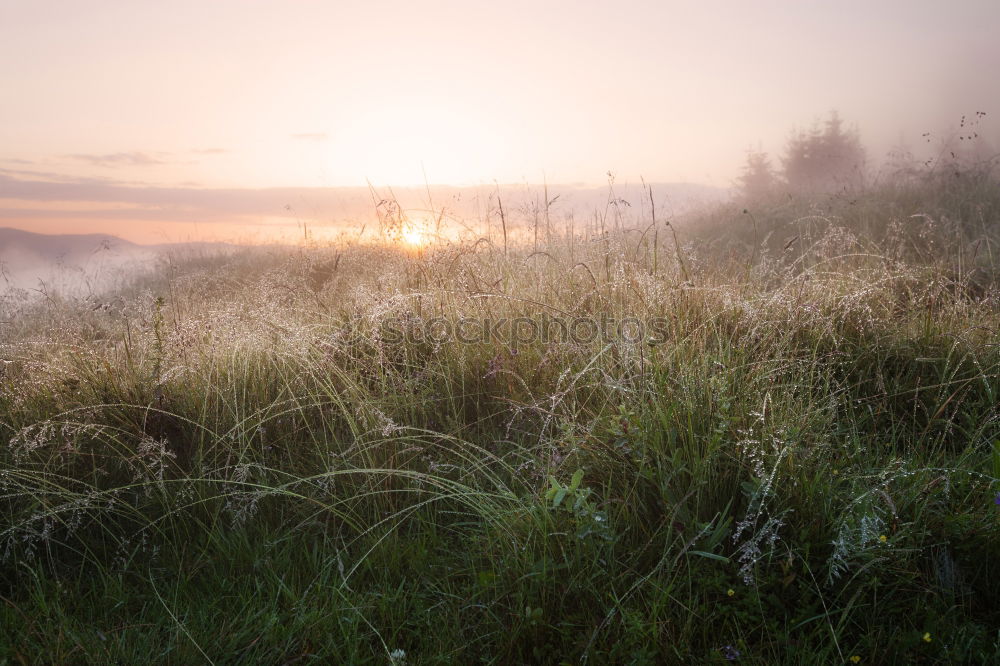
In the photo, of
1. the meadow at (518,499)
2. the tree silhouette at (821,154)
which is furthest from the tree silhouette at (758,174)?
the meadow at (518,499)

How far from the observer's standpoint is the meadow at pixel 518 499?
1.59 metres

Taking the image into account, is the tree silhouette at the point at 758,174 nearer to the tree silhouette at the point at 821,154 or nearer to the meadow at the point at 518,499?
the tree silhouette at the point at 821,154

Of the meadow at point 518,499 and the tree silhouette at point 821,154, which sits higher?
the tree silhouette at point 821,154

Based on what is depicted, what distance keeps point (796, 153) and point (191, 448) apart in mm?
21048

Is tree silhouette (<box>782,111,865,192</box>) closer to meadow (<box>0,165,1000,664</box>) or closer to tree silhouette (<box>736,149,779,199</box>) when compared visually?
tree silhouette (<box>736,149,779,199</box>)

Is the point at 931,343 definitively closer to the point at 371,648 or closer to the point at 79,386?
the point at 371,648

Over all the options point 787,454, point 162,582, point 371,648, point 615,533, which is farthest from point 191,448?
point 787,454

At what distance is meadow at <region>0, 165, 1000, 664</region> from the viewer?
1589mm

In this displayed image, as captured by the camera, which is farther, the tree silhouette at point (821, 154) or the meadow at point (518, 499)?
the tree silhouette at point (821, 154)

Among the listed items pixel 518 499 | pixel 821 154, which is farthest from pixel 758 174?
pixel 518 499

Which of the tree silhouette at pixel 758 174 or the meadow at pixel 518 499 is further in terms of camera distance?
the tree silhouette at pixel 758 174

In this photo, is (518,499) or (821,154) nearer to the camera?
(518,499)

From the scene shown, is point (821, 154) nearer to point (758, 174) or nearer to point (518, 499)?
point (758, 174)

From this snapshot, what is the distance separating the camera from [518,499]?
6.06ft
